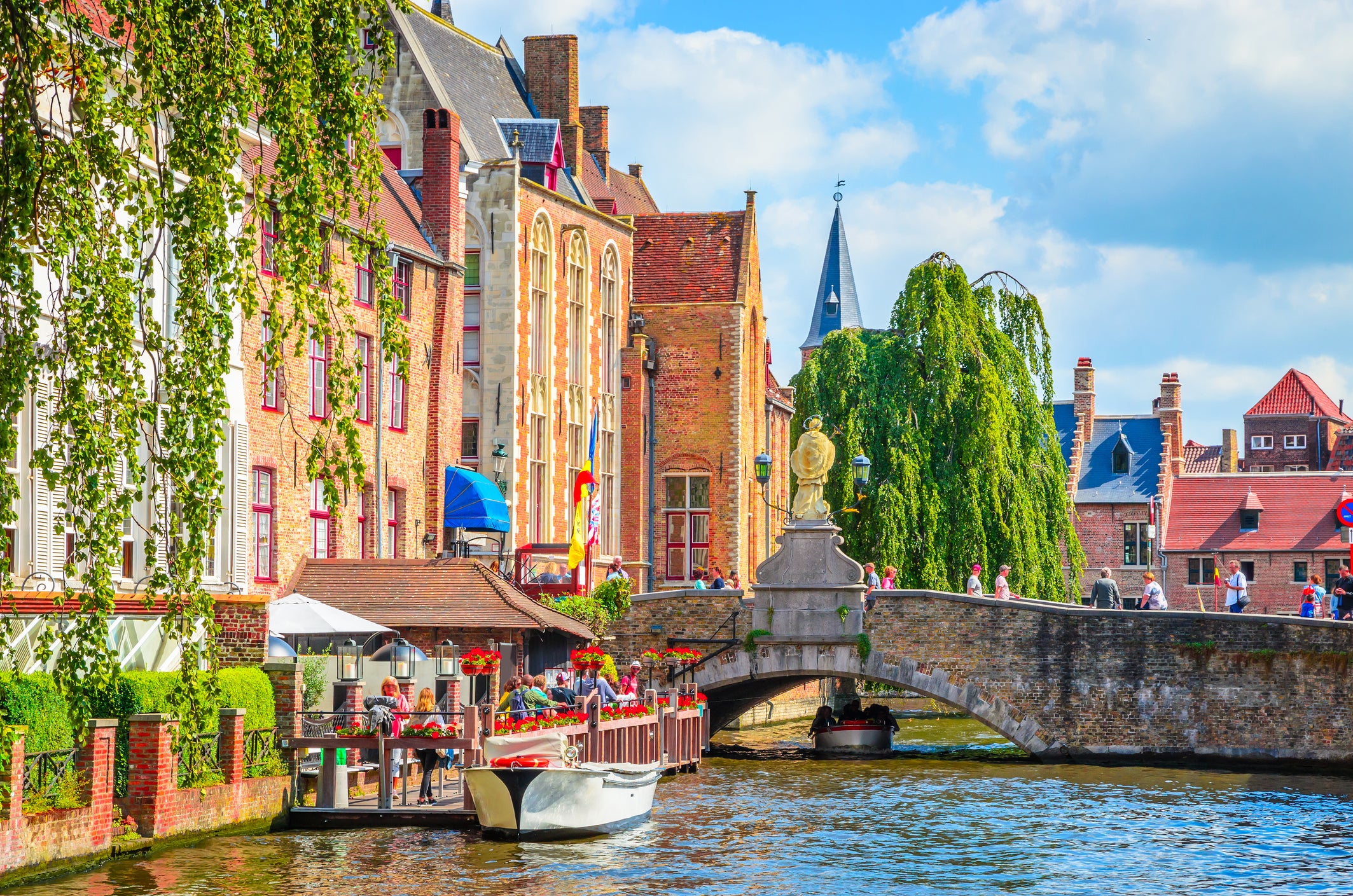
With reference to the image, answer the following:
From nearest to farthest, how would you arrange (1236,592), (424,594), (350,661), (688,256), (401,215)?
(350,661) < (424,594) < (401,215) < (1236,592) < (688,256)

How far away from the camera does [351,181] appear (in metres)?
10.1

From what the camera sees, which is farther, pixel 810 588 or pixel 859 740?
pixel 859 740

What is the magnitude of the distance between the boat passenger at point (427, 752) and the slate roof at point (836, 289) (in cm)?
5923

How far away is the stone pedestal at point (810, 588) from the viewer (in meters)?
31.0

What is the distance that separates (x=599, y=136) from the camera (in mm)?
45031

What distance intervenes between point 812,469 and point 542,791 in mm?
12695

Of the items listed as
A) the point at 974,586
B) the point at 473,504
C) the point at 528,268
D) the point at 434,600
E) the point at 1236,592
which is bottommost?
the point at 434,600

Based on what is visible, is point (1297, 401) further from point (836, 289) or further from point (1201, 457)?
point (836, 289)

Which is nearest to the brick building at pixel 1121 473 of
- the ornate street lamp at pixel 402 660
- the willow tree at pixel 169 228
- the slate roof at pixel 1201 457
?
the slate roof at pixel 1201 457

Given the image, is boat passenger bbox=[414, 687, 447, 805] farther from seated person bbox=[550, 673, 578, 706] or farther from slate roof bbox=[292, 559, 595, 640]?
slate roof bbox=[292, 559, 595, 640]

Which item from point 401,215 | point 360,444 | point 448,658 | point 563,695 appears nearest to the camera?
point 563,695

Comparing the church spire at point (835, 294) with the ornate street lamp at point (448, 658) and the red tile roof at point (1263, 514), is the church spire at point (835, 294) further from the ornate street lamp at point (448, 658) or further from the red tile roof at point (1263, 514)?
the ornate street lamp at point (448, 658)

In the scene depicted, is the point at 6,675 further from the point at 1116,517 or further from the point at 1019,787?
the point at 1116,517

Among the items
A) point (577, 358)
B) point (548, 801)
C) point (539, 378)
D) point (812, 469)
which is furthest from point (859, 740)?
point (548, 801)
